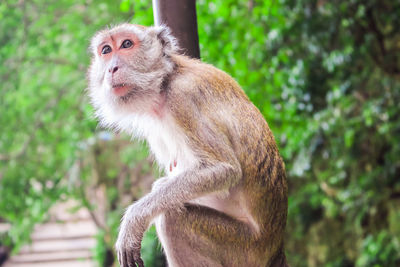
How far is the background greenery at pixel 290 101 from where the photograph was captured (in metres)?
5.65

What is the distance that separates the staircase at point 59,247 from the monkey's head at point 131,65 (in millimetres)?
11010

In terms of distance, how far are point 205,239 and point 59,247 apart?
13095 mm

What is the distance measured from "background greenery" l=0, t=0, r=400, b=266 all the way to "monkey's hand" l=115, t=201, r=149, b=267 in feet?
4.69

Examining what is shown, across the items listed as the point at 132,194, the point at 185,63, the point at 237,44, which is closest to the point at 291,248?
the point at 132,194

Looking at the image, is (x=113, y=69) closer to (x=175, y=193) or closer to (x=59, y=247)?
(x=175, y=193)

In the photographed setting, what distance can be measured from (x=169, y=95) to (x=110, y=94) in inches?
14.3

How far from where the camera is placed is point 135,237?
2.38m

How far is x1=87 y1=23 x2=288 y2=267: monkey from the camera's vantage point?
2.42m

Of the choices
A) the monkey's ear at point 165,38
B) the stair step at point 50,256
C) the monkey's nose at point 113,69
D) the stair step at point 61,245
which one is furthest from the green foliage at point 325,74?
the stair step at point 61,245

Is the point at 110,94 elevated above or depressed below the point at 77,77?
above

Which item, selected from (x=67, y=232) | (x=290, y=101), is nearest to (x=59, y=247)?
(x=67, y=232)

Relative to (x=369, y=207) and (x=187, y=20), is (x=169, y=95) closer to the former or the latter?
(x=187, y=20)

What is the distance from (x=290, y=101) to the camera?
19.4ft

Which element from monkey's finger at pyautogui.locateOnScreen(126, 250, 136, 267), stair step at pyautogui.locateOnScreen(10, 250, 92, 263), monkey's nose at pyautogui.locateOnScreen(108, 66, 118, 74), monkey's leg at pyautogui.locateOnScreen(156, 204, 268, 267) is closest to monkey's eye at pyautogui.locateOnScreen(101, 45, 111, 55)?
monkey's nose at pyautogui.locateOnScreen(108, 66, 118, 74)
